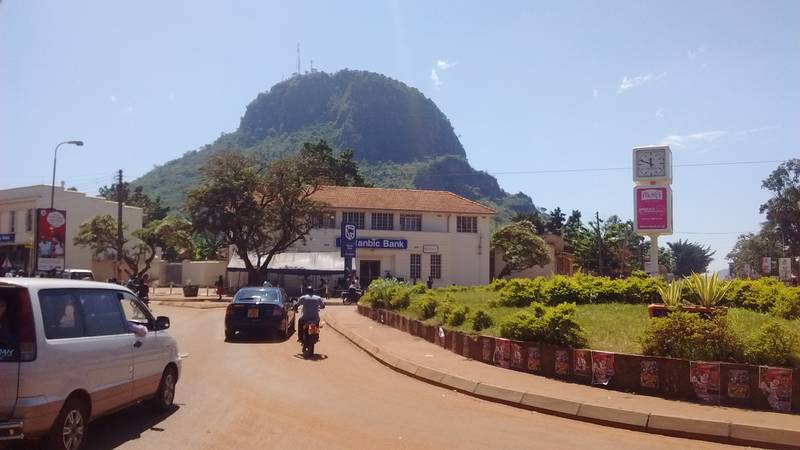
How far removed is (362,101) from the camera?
18400 cm

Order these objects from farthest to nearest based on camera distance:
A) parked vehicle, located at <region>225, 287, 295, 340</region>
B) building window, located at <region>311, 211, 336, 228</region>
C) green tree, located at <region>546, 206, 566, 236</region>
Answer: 1. green tree, located at <region>546, 206, 566, 236</region>
2. building window, located at <region>311, 211, 336, 228</region>
3. parked vehicle, located at <region>225, 287, 295, 340</region>

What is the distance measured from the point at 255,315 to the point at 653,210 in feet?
48.9

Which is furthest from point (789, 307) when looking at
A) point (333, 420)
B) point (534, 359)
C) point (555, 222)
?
point (555, 222)

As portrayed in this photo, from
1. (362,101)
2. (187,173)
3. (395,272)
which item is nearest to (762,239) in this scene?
(395,272)

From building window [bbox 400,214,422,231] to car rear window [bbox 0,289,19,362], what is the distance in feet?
162

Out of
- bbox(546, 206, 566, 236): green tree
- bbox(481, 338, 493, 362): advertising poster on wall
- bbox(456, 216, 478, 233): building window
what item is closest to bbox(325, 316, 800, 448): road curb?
bbox(481, 338, 493, 362): advertising poster on wall

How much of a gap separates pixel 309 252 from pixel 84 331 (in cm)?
4303

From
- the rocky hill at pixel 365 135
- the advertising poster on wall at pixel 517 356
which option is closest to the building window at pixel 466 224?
the advertising poster on wall at pixel 517 356

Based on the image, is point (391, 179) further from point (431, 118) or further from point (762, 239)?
point (762, 239)

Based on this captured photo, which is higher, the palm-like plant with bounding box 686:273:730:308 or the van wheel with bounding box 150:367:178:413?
the palm-like plant with bounding box 686:273:730:308

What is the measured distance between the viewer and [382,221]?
181ft

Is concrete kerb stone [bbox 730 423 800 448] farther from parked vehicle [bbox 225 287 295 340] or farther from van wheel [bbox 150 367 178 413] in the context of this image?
parked vehicle [bbox 225 287 295 340]

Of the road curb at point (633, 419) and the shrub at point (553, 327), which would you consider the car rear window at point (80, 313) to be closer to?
the road curb at point (633, 419)

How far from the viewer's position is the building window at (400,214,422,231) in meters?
55.7
